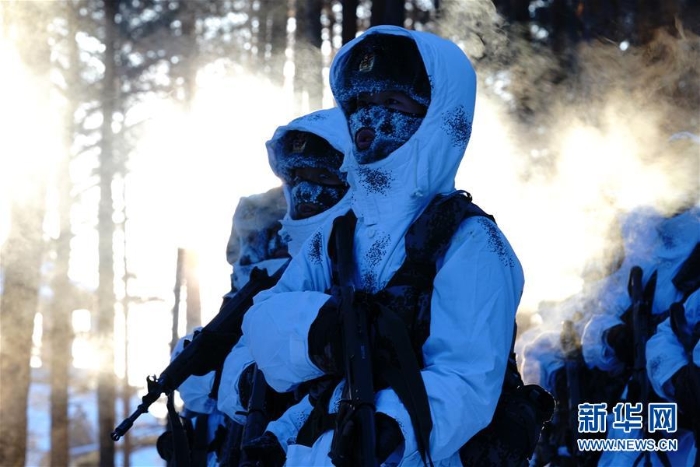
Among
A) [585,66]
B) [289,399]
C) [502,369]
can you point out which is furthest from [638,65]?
[502,369]

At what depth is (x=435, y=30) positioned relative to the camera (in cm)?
838

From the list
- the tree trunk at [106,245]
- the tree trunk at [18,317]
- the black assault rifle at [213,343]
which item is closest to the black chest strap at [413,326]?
the black assault rifle at [213,343]

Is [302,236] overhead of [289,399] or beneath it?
overhead

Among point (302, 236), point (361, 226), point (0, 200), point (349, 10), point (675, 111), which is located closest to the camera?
point (361, 226)

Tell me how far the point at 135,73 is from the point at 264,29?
5270mm

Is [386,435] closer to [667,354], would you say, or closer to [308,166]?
[308,166]

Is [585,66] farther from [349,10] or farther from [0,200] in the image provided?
[0,200]

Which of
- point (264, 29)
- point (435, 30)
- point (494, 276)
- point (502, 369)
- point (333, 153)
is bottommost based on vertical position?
point (502, 369)

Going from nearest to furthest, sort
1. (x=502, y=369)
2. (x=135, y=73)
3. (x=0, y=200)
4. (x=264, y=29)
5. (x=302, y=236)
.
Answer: (x=502, y=369)
(x=302, y=236)
(x=0, y=200)
(x=264, y=29)
(x=135, y=73)

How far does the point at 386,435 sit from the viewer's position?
8.99 feet

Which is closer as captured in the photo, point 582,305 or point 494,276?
point 494,276

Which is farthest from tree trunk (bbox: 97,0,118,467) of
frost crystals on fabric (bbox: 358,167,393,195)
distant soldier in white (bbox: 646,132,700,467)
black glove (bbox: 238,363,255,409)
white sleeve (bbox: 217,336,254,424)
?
frost crystals on fabric (bbox: 358,167,393,195)

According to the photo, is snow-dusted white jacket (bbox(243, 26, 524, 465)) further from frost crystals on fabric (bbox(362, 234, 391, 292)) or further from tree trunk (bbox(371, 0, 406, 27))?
tree trunk (bbox(371, 0, 406, 27))

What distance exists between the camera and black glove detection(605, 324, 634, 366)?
300 inches
